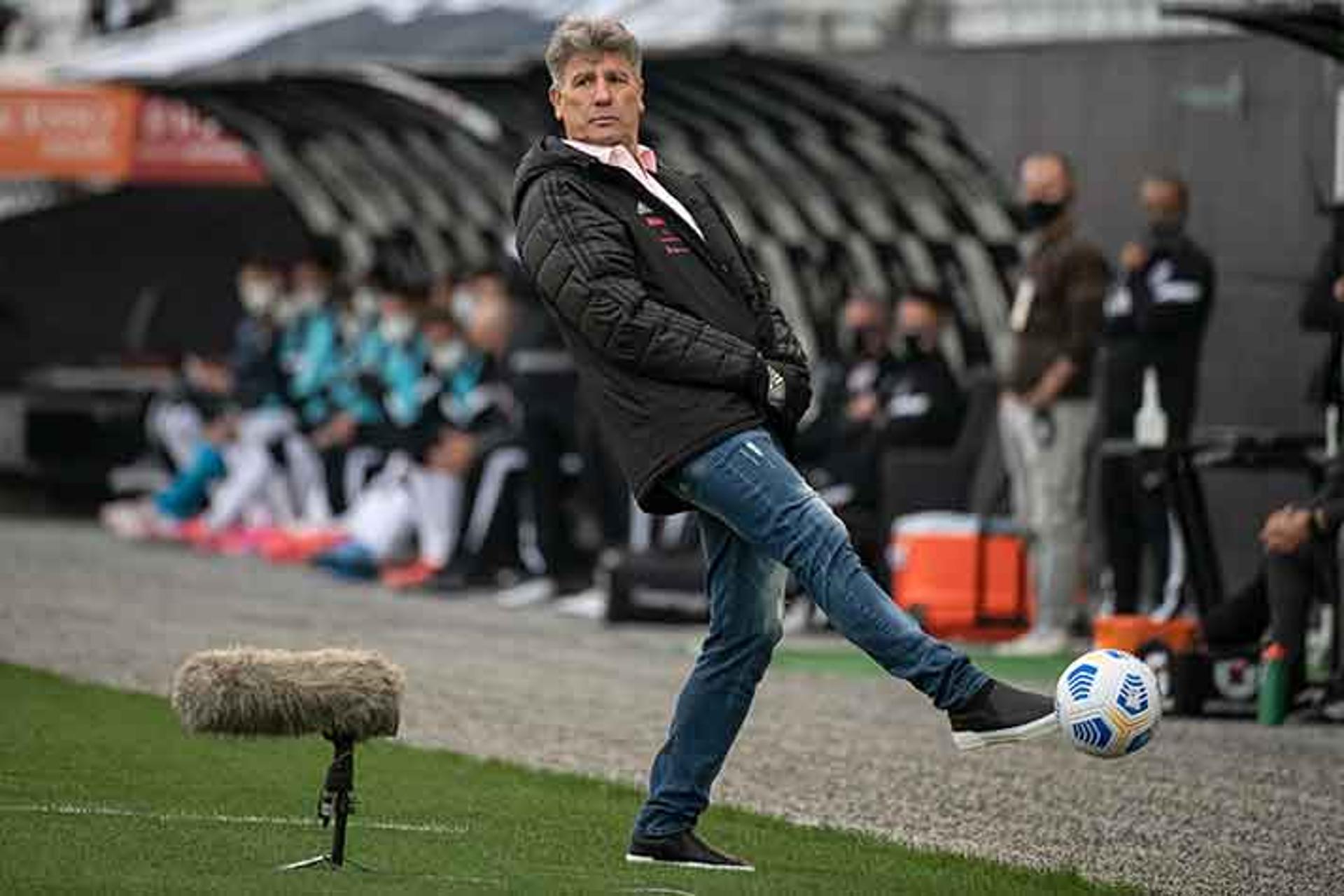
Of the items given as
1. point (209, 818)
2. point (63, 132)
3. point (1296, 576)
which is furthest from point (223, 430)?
point (209, 818)

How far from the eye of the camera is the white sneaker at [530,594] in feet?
71.3

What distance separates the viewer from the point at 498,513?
74.2 feet

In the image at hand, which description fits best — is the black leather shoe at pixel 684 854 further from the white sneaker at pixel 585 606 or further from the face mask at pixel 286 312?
the face mask at pixel 286 312

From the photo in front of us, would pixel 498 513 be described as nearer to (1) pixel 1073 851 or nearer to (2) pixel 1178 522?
(2) pixel 1178 522

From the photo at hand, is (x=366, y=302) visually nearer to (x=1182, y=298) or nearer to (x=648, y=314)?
(x=1182, y=298)

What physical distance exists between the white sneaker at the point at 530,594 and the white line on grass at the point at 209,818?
1123cm

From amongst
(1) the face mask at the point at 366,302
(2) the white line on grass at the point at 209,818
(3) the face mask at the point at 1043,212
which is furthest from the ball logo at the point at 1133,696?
(1) the face mask at the point at 366,302

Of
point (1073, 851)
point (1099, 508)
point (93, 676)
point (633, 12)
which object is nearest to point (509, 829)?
point (1073, 851)

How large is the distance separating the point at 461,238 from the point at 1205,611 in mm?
12359

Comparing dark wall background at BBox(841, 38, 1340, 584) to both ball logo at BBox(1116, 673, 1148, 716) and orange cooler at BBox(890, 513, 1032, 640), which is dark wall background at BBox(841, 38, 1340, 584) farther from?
ball logo at BBox(1116, 673, 1148, 716)

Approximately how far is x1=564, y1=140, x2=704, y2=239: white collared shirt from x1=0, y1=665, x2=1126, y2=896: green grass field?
1587 mm

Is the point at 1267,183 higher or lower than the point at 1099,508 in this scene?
higher

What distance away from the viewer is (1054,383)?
18.1 m

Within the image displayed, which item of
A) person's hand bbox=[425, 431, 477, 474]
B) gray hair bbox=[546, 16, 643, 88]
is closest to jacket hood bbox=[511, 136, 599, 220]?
gray hair bbox=[546, 16, 643, 88]
